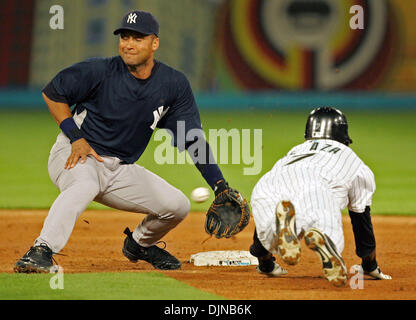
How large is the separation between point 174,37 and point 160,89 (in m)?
16.7

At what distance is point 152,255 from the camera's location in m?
5.32

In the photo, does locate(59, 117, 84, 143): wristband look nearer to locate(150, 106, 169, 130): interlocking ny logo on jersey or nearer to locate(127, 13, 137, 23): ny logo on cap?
locate(150, 106, 169, 130): interlocking ny logo on jersey

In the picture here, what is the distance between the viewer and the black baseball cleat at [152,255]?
5.24 meters

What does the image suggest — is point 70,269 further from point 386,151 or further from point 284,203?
point 386,151

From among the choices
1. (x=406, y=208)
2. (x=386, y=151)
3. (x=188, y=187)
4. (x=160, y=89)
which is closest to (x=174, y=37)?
(x=386, y=151)

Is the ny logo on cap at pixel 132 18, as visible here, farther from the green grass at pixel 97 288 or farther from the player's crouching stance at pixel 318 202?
the green grass at pixel 97 288

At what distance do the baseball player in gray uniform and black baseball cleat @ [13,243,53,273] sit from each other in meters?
0.43

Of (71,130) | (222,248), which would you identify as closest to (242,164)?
(222,248)

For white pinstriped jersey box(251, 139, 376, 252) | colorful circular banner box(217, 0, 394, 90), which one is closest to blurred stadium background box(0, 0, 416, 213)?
colorful circular banner box(217, 0, 394, 90)

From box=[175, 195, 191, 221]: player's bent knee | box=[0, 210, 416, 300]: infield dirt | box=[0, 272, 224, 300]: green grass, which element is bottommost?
box=[0, 210, 416, 300]: infield dirt

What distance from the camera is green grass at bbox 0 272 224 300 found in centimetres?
389

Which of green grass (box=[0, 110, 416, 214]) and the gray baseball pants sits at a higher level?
the gray baseball pants

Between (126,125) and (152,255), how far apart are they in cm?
97

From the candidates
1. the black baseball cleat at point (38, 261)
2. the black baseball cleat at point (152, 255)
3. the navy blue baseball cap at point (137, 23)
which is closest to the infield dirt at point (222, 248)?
the black baseball cleat at point (152, 255)
